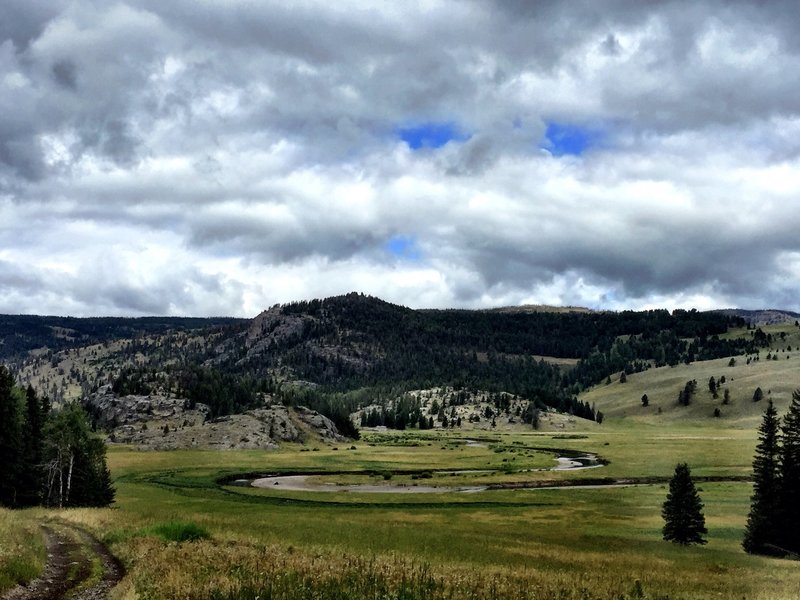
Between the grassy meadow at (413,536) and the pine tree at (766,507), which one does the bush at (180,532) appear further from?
the pine tree at (766,507)

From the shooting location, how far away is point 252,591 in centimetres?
1891

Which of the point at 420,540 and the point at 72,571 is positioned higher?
the point at 72,571

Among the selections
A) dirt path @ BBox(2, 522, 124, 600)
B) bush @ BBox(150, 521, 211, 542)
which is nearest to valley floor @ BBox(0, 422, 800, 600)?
bush @ BBox(150, 521, 211, 542)

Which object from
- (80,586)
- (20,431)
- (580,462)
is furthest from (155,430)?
(80,586)

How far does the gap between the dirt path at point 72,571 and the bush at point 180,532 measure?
2722 mm

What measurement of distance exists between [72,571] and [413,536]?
2934 centimetres

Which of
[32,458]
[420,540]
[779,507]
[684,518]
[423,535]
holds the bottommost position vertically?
[423,535]

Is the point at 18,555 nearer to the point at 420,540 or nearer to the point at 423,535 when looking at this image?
the point at 420,540

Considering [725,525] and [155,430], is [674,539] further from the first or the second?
[155,430]

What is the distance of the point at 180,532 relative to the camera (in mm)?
33562

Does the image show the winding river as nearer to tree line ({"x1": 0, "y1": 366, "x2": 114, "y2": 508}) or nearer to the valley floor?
the valley floor

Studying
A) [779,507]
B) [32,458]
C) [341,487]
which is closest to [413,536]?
[779,507]

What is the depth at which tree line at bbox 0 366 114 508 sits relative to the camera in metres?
59.7

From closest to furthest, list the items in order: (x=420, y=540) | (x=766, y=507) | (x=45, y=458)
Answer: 1. (x=420, y=540)
2. (x=766, y=507)
3. (x=45, y=458)
